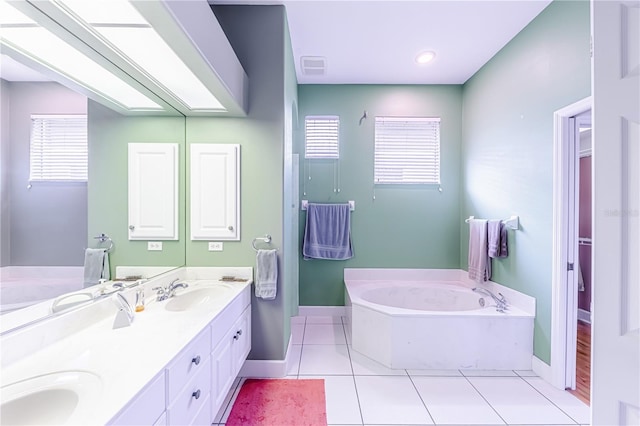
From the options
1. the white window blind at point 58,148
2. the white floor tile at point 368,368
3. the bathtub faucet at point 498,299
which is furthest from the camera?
the bathtub faucet at point 498,299

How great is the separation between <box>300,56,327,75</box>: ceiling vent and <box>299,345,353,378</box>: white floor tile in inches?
111

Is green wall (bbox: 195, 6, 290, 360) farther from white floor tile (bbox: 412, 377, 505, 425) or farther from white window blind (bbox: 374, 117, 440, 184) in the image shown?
white window blind (bbox: 374, 117, 440, 184)

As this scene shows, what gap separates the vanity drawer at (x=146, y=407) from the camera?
75 centimetres

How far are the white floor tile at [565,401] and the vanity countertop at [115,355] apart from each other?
2328 mm

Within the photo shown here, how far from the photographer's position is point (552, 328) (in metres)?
2.08

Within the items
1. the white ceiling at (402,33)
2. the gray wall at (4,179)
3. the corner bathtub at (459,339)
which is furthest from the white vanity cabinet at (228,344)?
the white ceiling at (402,33)

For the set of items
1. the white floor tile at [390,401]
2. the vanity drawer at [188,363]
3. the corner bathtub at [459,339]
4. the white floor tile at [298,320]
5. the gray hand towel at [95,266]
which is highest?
the gray hand towel at [95,266]

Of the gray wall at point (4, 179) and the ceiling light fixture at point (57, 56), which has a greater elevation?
the ceiling light fixture at point (57, 56)

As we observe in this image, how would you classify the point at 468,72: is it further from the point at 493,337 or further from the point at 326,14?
the point at 493,337

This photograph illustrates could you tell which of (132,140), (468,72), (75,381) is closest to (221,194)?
(132,140)

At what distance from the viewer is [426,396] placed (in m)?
1.96

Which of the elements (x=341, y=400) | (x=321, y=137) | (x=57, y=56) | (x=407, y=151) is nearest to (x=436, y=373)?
(x=341, y=400)

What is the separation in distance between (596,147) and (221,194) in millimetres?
2066

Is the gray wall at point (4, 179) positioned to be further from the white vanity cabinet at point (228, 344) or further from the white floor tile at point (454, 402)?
the white floor tile at point (454, 402)
